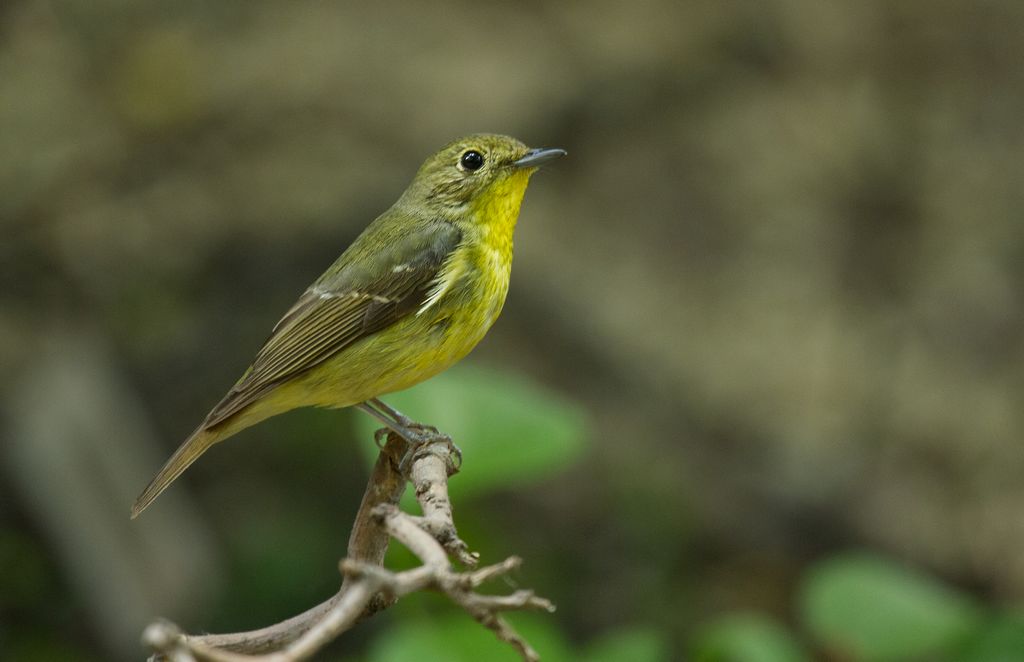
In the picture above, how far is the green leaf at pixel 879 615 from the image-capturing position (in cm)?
346

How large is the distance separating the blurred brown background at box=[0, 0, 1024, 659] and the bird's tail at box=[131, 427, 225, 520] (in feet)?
8.05

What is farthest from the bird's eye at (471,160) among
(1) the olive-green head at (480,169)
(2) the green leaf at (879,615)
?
(2) the green leaf at (879,615)

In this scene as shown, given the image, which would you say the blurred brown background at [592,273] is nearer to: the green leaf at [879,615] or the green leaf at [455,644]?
the green leaf at [879,615]

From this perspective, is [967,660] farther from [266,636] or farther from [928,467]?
[928,467]

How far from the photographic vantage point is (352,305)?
11.1 ft

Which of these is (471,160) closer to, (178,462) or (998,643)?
(178,462)

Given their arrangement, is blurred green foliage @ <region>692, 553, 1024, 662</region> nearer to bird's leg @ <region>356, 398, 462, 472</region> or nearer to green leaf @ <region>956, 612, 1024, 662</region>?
green leaf @ <region>956, 612, 1024, 662</region>

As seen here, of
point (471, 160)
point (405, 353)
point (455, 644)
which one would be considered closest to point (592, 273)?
point (471, 160)

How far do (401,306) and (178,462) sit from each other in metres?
0.72

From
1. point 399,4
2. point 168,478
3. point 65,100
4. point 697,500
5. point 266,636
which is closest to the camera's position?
point 266,636

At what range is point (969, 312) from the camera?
6.22 meters

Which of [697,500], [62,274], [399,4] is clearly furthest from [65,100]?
[697,500]

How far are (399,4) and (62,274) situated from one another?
2364mm

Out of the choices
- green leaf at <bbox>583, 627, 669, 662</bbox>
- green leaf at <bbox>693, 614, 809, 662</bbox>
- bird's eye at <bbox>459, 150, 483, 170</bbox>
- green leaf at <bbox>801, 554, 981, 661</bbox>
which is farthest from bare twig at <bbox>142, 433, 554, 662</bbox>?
green leaf at <bbox>801, 554, 981, 661</bbox>
